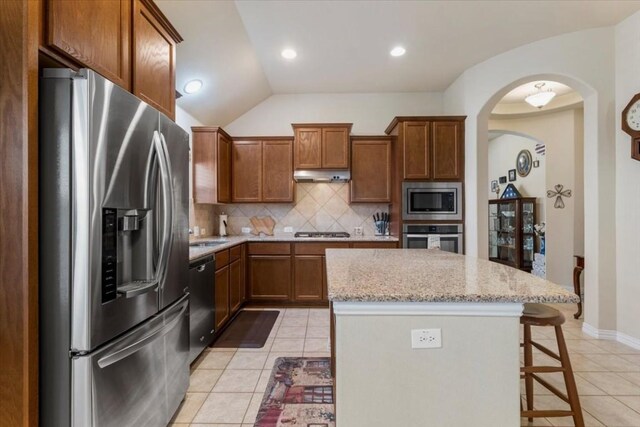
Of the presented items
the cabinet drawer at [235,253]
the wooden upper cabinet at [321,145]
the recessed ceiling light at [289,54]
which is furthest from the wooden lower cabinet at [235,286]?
the recessed ceiling light at [289,54]

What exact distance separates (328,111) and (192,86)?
1.95m

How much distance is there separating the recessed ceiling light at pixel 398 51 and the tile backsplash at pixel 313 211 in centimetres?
180

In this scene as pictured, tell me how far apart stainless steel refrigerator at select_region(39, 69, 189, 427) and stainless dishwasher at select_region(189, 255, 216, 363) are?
2.43 ft

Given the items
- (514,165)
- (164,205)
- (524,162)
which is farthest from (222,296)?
(514,165)

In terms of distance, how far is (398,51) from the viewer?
327 centimetres

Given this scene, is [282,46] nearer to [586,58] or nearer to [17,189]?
[17,189]

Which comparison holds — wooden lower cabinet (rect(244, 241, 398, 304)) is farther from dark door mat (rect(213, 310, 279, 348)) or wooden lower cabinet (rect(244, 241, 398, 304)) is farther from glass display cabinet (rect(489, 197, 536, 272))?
glass display cabinet (rect(489, 197, 536, 272))

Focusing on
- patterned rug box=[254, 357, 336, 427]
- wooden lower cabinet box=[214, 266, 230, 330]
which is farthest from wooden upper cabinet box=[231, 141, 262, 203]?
patterned rug box=[254, 357, 336, 427]

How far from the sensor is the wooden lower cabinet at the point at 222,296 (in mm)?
2805

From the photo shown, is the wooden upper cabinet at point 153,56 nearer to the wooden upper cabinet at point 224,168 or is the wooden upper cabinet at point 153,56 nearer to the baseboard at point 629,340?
the wooden upper cabinet at point 224,168

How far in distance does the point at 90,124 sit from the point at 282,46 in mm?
2543

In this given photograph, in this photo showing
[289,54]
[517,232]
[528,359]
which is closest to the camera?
[528,359]

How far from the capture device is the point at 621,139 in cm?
276

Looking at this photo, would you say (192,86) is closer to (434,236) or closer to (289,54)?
(289,54)
